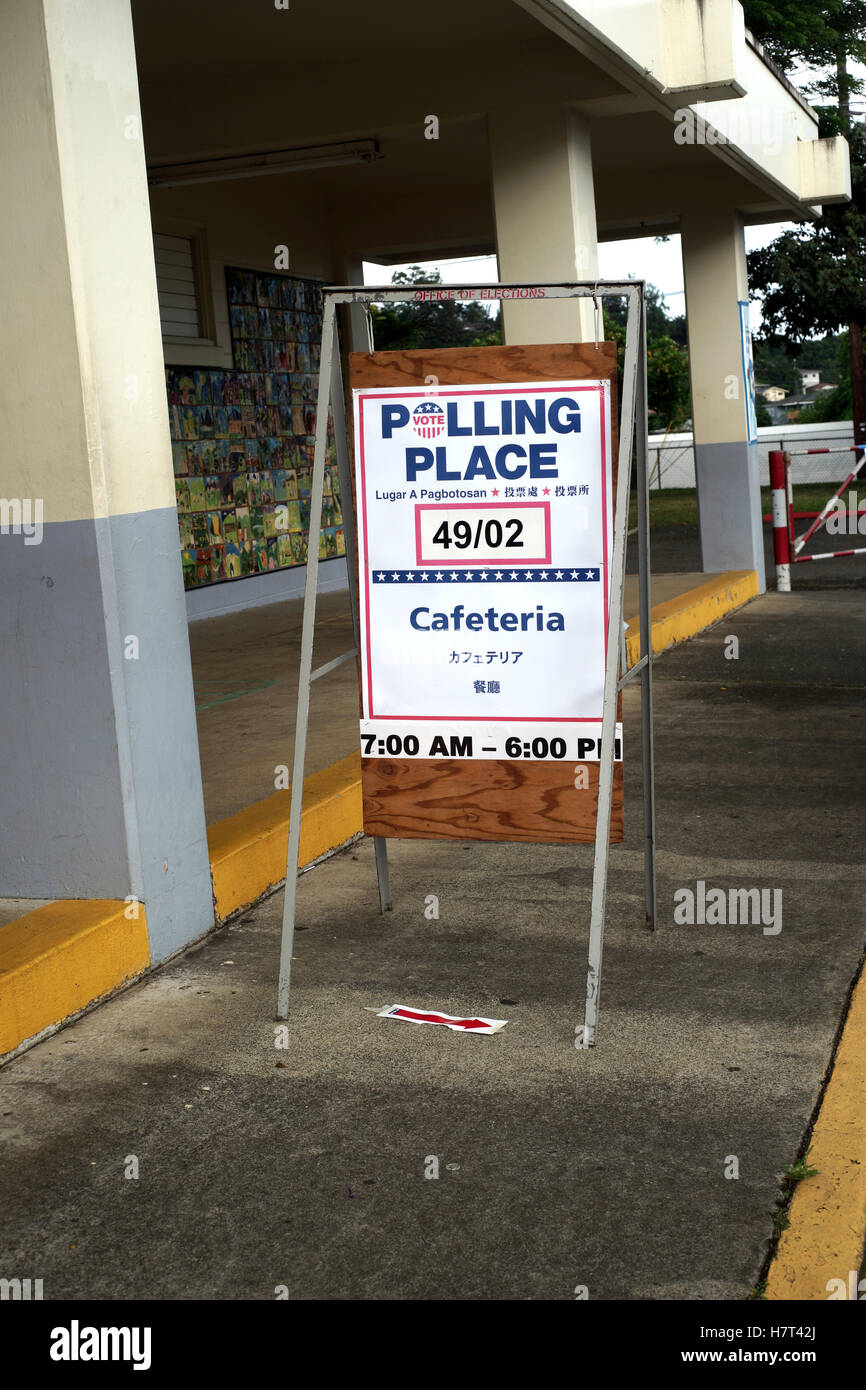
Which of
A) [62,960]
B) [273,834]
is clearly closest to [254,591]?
[273,834]

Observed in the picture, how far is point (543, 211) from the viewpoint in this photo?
31.1ft

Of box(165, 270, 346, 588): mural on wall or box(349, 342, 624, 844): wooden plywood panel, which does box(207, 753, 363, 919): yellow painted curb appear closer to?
box(349, 342, 624, 844): wooden plywood panel

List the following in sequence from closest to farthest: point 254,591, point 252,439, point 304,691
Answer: point 304,691, point 254,591, point 252,439

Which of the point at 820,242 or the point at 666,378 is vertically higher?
the point at 820,242

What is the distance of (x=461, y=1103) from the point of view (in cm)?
379

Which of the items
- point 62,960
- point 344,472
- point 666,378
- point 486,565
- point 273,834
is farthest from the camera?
point 666,378

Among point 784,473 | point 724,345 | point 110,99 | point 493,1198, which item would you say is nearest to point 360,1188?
point 493,1198

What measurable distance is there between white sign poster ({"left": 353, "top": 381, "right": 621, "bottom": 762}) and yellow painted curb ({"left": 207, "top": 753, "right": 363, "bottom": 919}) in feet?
3.19

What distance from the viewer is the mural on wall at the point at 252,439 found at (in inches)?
516

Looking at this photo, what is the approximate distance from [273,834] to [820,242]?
25.4m

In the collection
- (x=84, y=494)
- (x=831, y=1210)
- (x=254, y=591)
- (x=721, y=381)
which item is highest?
(x=721, y=381)

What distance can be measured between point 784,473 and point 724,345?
1.71m

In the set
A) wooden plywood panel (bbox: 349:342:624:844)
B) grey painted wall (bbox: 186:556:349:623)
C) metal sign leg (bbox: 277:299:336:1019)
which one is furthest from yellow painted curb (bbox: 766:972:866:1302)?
grey painted wall (bbox: 186:556:349:623)

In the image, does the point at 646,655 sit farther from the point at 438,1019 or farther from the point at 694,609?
the point at 694,609
